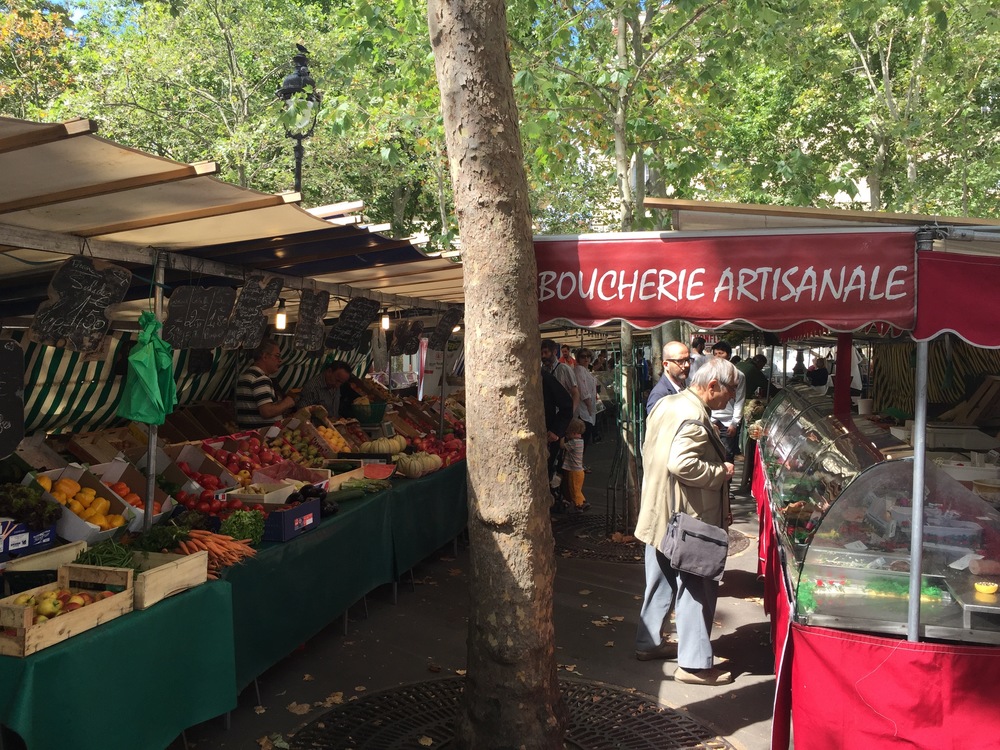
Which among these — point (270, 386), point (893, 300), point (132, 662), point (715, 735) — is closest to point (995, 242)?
point (893, 300)

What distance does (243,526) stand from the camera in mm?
5230

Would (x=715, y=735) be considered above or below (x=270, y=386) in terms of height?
below

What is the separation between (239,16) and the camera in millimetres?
19500

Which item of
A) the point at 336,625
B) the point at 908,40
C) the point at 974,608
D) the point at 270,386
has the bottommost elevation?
the point at 336,625

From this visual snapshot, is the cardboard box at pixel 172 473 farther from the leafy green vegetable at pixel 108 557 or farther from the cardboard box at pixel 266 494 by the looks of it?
the leafy green vegetable at pixel 108 557

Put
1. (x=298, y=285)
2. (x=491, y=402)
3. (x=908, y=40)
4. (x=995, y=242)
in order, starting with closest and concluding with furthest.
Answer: (x=995, y=242)
(x=491, y=402)
(x=298, y=285)
(x=908, y=40)

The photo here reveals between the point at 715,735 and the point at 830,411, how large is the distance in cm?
398

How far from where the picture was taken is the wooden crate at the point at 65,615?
11.4ft

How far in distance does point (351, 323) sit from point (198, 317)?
11.8 ft

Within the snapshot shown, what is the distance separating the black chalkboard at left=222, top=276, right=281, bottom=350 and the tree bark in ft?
10.0

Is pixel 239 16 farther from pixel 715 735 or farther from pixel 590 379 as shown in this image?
pixel 715 735

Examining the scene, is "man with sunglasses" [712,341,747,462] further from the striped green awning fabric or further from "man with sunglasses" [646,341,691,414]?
the striped green awning fabric

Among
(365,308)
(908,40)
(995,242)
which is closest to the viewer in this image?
(995,242)

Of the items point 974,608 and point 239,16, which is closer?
point 974,608
